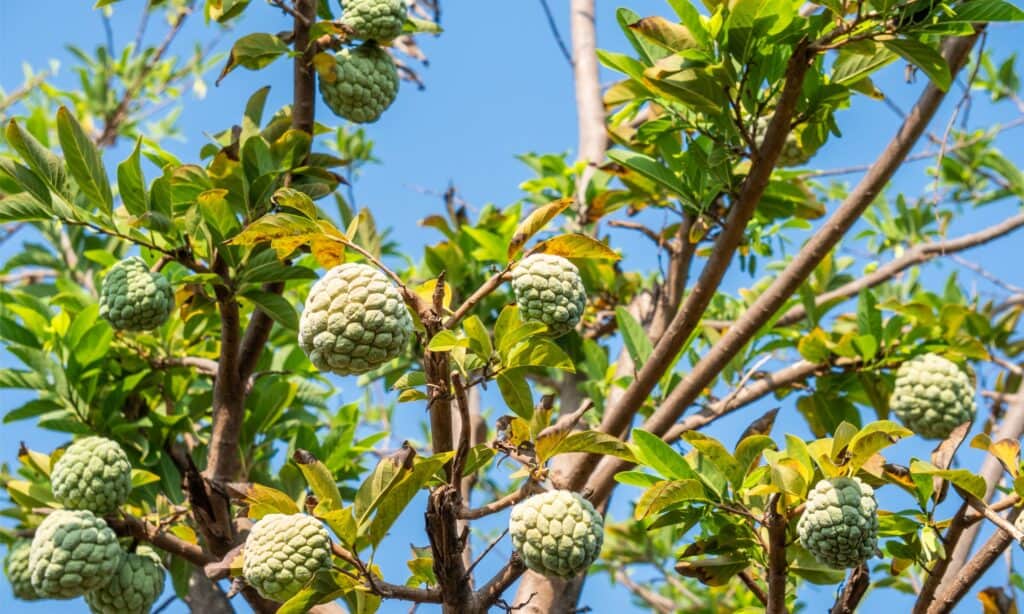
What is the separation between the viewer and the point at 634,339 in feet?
7.64

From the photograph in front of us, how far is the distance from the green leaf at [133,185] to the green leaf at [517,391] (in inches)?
32.1

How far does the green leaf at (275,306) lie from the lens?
6.72 feet

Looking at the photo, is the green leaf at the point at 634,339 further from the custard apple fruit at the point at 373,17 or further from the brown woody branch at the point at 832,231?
the custard apple fruit at the point at 373,17

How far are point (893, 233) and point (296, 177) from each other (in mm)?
2307

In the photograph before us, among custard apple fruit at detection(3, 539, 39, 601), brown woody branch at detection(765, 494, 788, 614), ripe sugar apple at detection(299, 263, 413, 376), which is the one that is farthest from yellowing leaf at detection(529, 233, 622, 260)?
custard apple fruit at detection(3, 539, 39, 601)

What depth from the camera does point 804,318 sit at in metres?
3.02

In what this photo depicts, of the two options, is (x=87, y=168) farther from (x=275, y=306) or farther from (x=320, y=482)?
(x=320, y=482)

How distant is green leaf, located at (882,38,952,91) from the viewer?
1.80m

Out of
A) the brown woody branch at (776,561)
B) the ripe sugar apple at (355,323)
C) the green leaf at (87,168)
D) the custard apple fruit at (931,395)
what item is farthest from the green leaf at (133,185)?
the custard apple fruit at (931,395)

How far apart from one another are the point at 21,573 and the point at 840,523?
1740 mm

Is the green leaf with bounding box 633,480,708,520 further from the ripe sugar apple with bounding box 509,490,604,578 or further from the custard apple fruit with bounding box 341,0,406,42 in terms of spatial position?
the custard apple fruit with bounding box 341,0,406,42

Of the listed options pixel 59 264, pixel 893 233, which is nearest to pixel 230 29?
pixel 59 264

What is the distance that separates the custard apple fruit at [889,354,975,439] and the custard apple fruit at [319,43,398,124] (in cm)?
136

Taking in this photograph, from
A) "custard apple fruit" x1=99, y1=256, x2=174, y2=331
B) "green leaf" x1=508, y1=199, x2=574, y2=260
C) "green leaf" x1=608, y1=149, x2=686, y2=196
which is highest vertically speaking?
"green leaf" x1=608, y1=149, x2=686, y2=196
